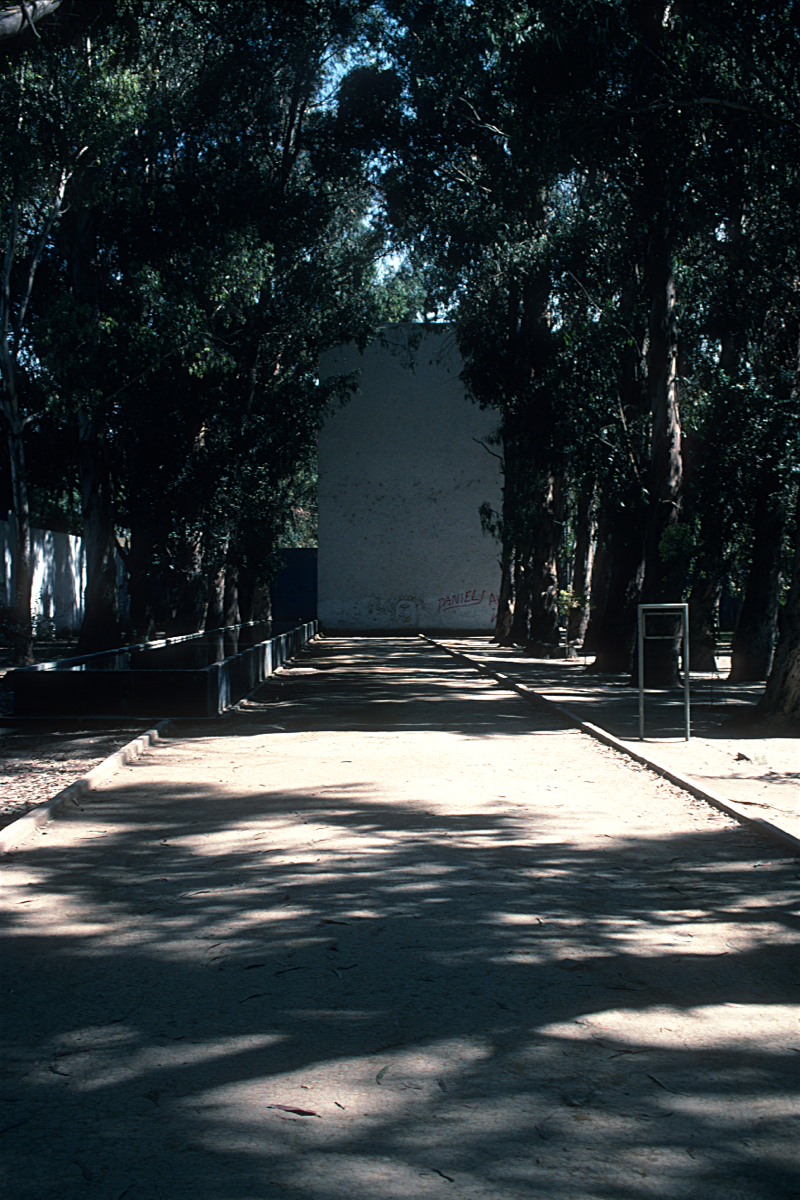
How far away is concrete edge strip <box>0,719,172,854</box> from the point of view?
289 inches

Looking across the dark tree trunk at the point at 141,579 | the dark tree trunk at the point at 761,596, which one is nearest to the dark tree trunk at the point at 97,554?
the dark tree trunk at the point at 141,579

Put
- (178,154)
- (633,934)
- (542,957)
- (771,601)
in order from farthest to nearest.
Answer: (178,154) < (771,601) < (633,934) < (542,957)

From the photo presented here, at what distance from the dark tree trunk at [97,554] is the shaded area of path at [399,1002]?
1700 centimetres

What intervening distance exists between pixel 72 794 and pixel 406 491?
137 feet

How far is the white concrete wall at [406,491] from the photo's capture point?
5003cm

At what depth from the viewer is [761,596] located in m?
21.4

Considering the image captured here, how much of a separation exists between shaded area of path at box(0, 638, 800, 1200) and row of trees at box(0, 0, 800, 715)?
7383 mm

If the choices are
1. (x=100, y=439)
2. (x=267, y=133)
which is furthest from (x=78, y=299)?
(x=267, y=133)

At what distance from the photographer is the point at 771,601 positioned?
2145 centimetres

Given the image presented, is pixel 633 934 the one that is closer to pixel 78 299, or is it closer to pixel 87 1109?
pixel 87 1109

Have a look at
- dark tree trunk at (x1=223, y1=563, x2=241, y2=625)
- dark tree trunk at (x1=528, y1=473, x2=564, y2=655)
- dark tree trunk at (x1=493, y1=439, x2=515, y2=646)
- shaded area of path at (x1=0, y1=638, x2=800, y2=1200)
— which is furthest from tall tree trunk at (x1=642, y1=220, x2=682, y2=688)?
dark tree trunk at (x1=223, y1=563, x2=241, y2=625)

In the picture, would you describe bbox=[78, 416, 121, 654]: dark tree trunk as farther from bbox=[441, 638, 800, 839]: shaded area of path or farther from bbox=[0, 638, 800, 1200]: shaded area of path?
bbox=[0, 638, 800, 1200]: shaded area of path

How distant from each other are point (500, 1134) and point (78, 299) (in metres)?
23.3

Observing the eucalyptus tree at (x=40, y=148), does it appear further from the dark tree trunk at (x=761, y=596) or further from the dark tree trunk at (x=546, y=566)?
the dark tree trunk at (x=546, y=566)
